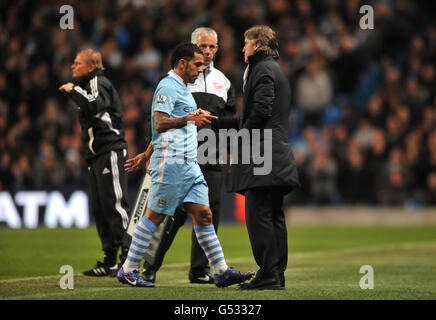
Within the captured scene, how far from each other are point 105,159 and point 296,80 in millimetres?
11293

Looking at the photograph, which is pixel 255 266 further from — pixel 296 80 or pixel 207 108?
pixel 296 80

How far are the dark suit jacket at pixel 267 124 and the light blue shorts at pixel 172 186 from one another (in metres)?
0.39

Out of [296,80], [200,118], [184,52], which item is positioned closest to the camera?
[200,118]

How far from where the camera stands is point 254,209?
7289 millimetres

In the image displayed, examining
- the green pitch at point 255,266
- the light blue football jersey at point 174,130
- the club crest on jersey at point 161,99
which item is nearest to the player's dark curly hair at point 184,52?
the light blue football jersey at point 174,130

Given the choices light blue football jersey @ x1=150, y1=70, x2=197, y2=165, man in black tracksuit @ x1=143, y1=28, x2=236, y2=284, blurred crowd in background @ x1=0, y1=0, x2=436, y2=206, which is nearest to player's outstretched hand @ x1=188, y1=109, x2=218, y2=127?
light blue football jersey @ x1=150, y1=70, x2=197, y2=165

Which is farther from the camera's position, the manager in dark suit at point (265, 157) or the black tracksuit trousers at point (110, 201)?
the black tracksuit trousers at point (110, 201)

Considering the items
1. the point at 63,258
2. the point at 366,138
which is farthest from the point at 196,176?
the point at 366,138

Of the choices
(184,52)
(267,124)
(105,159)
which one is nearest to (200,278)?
(105,159)

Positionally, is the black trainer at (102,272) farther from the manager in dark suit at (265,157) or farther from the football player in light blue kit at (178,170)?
the manager in dark suit at (265,157)

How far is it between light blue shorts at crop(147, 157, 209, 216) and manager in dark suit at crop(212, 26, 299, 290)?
1.27 ft

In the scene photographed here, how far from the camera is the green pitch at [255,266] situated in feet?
23.3

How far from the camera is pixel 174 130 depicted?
284 inches

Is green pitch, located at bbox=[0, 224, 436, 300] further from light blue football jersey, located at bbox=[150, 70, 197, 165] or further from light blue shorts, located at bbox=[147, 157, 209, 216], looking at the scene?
light blue football jersey, located at bbox=[150, 70, 197, 165]
